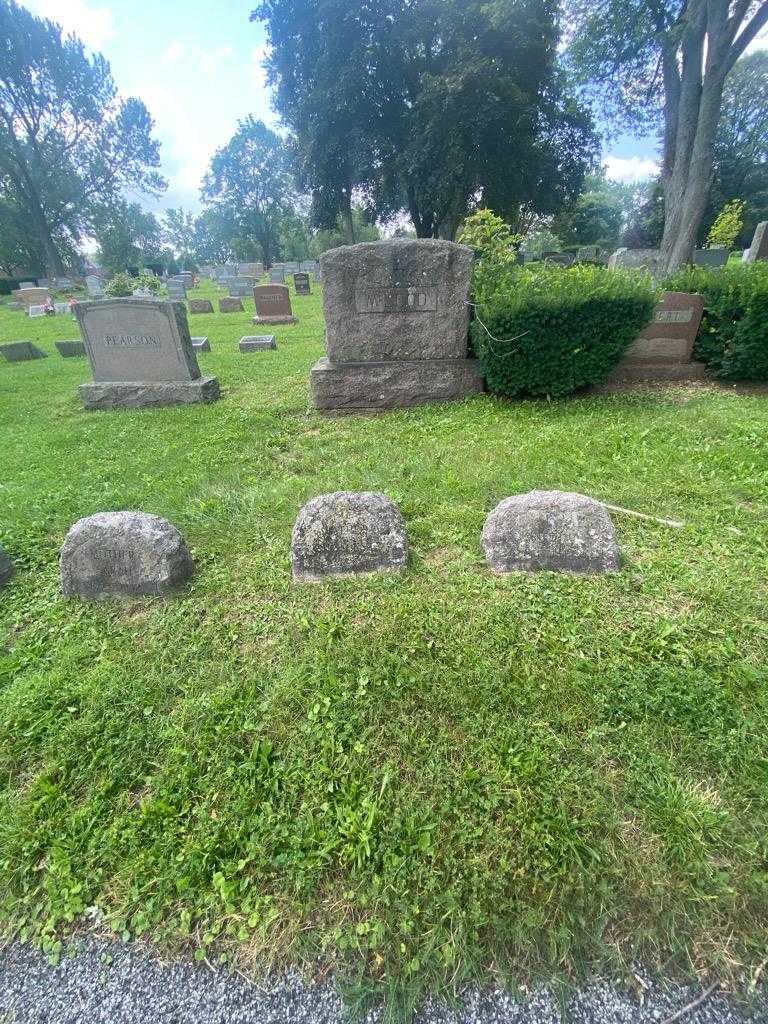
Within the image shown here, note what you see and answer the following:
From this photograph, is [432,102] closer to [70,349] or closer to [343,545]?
[70,349]

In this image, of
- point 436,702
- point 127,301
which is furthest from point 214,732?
point 127,301

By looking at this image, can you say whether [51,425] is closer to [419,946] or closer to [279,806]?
[279,806]

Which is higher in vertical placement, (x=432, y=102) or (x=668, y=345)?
(x=432, y=102)

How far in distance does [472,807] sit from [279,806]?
651mm

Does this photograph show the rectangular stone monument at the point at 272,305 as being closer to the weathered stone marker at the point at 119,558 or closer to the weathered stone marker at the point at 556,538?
the weathered stone marker at the point at 119,558

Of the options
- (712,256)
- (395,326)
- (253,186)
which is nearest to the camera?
(395,326)

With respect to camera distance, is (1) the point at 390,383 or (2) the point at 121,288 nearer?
(1) the point at 390,383

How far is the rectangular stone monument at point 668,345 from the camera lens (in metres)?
5.79

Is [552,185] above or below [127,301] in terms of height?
above

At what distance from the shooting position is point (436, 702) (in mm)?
1885

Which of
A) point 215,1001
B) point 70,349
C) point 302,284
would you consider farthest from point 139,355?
point 302,284

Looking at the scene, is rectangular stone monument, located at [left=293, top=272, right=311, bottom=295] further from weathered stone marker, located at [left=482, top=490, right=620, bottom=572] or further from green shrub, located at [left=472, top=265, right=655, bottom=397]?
weathered stone marker, located at [left=482, top=490, right=620, bottom=572]

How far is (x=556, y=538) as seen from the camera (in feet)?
8.32

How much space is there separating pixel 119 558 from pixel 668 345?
6.65 m
